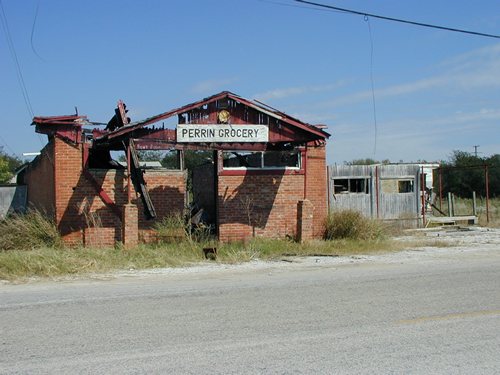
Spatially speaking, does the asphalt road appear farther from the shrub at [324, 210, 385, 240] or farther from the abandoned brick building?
the shrub at [324, 210, 385, 240]

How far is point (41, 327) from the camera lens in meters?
7.25

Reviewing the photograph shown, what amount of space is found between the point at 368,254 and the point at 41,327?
10352 mm

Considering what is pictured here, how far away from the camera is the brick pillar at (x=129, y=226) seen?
1520 cm

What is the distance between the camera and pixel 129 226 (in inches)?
600

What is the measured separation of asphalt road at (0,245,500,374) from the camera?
576cm

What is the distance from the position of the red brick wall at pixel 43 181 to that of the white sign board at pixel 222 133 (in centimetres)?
394

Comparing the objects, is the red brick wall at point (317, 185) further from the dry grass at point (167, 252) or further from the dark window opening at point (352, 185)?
the dark window opening at point (352, 185)

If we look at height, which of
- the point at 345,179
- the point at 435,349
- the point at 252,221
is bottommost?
the point at 435,349

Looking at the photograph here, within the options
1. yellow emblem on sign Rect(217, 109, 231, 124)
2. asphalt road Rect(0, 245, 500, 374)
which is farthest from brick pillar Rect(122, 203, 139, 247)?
asphalt road Rect(0, 245, 500, 374)

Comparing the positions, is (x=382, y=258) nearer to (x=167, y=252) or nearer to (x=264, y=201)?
(x=264, y=201)

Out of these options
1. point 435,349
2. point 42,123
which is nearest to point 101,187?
point 42,123

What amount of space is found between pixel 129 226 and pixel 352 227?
270 inches

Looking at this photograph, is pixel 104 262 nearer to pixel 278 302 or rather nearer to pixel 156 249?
pixel 156 249

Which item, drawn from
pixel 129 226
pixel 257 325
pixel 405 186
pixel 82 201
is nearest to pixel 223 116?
pixel 129 226
